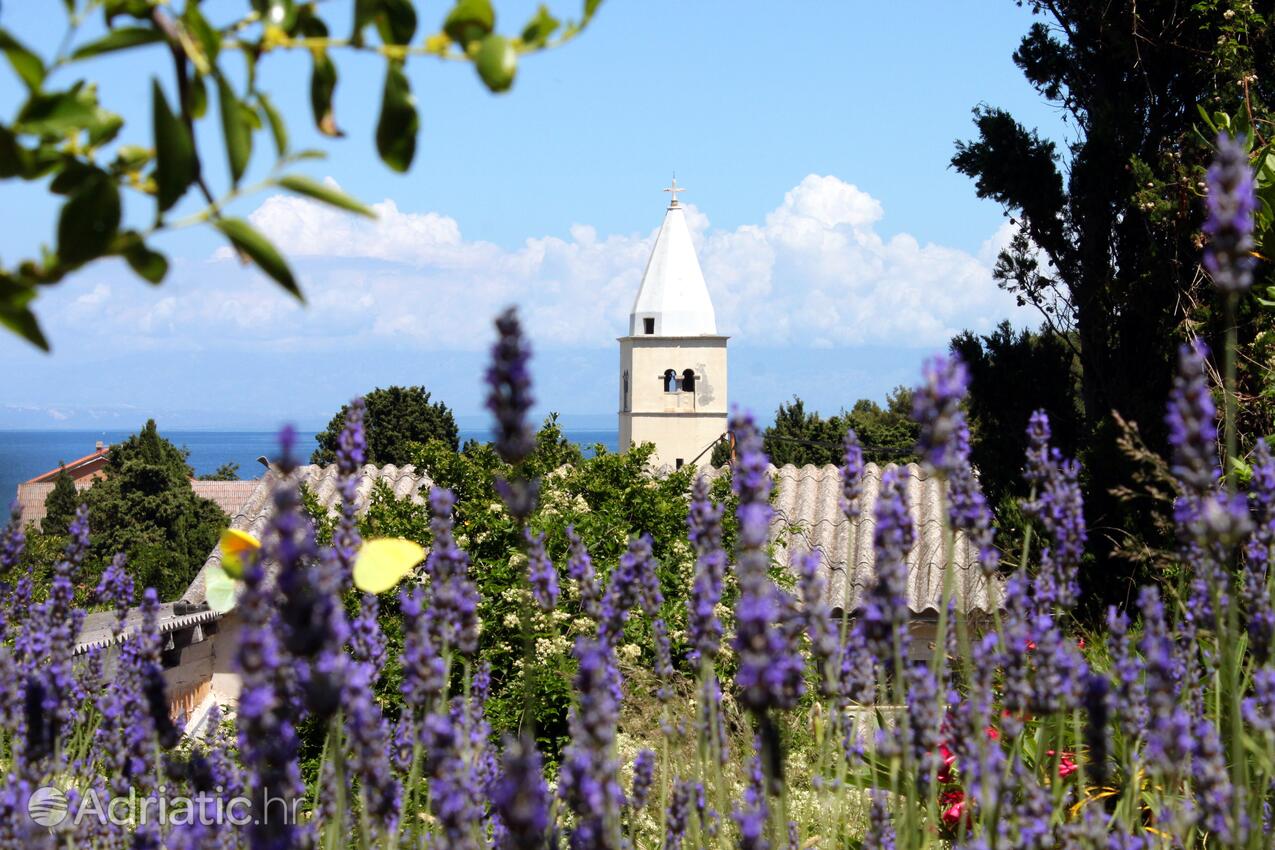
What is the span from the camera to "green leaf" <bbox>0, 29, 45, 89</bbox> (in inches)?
43.2

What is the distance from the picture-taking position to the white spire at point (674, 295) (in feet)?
172

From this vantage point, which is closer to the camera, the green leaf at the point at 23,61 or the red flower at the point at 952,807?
the green leaf at the point at 23,61

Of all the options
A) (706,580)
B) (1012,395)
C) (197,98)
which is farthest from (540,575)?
(1012,395)

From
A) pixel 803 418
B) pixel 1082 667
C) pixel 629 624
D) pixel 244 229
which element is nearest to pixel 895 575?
pixel 1082 667

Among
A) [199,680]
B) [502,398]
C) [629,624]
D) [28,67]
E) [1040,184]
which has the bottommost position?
[199,680]

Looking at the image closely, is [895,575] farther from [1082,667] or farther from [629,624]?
[629,624]

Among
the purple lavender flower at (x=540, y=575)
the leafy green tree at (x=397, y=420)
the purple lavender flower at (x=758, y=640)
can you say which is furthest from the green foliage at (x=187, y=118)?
the leafy green tree at (x=397, y=420)

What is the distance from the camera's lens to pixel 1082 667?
6.70 feet

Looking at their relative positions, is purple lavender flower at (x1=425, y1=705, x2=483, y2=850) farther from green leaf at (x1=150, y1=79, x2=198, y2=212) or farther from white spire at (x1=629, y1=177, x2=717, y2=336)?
white spire at (x1=629, y1=177, x2=717, y2=336)

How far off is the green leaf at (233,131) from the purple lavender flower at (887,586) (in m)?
1.16

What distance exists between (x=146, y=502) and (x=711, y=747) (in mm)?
→ 41754

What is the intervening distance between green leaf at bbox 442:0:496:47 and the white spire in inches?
2025

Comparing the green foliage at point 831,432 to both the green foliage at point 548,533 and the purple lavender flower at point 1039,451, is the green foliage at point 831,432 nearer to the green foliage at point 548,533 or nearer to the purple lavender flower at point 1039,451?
the green foliage at point 548,533

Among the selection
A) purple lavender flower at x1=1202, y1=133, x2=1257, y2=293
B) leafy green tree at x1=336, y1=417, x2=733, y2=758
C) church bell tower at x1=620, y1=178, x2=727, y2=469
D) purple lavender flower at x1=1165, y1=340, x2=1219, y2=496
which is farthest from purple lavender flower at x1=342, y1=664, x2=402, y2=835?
church bell tower at x1=620, y1=178, x2=727, y2=469
